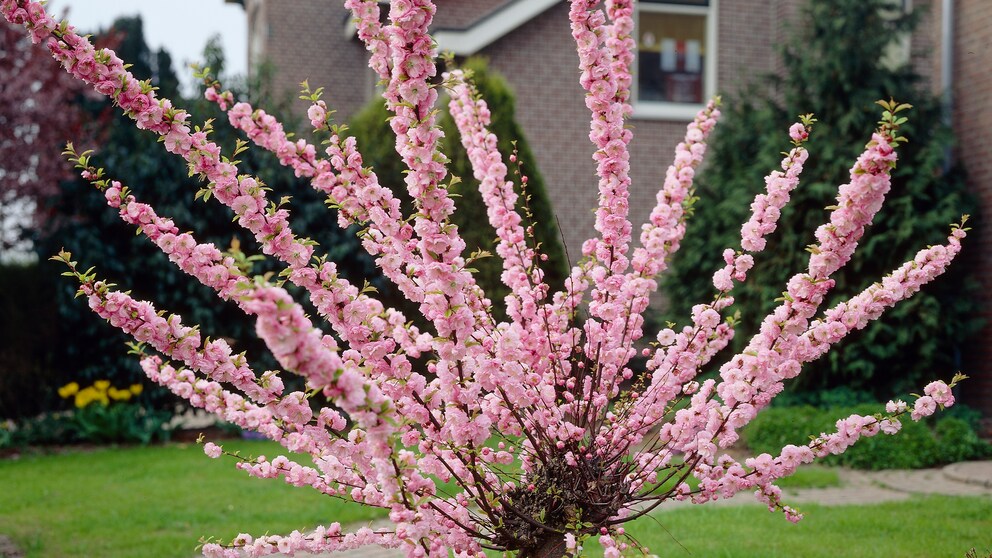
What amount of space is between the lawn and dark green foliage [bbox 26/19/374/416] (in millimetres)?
2103

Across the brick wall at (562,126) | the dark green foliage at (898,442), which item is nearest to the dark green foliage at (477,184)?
the brick wall at (562,126)

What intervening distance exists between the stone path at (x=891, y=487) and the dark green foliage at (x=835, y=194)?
1277 mm

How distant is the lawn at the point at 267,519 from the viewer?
464 cm

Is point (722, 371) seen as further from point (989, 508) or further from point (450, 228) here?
point (989, 508)

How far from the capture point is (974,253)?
29.5 feet

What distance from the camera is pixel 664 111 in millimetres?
12008

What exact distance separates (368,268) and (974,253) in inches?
231

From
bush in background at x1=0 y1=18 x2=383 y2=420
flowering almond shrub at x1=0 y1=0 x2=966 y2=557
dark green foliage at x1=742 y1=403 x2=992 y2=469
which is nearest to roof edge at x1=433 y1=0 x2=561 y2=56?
bush in background at x1=0 y1=18 x2=383 y2=420

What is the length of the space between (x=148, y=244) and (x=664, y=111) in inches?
257

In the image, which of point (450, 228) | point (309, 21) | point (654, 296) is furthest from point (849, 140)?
point (309, 21)

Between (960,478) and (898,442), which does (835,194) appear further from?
(960,478)

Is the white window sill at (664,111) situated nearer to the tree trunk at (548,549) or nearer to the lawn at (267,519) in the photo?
the lawn at (267,519)

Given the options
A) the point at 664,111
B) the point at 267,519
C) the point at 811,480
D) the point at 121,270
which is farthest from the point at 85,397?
the point at 664,111

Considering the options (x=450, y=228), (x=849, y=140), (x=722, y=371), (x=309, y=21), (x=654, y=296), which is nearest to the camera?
(x=450, y=228)
